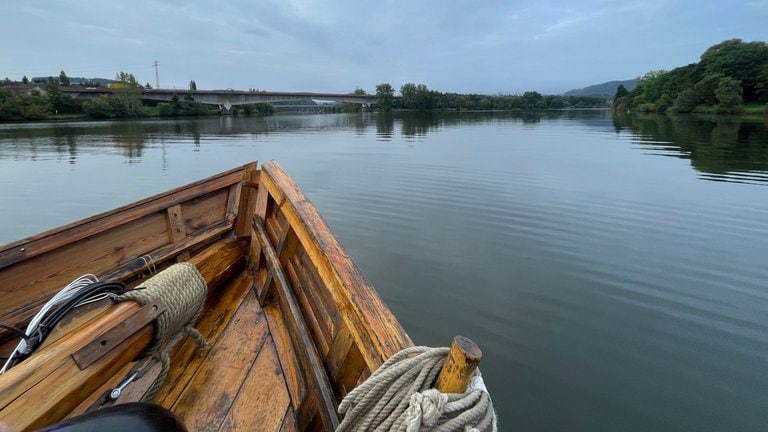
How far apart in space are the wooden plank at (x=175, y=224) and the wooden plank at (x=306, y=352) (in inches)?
31.2

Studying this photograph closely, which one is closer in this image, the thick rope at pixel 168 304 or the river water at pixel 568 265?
the thick rope at pixel 168 304

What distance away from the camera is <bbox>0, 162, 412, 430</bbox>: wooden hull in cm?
167

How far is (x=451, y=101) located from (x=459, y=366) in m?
112

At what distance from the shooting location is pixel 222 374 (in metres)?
2.51

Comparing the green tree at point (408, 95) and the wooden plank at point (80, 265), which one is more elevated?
the green tree at point (408, 95)

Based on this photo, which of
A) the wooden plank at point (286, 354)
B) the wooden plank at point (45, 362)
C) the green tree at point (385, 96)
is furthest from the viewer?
the green tree at point (385, 96)

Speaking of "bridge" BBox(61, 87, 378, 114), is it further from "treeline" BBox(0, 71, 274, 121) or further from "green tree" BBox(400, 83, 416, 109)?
"green tree" BBox(400, 83, 416, 109)

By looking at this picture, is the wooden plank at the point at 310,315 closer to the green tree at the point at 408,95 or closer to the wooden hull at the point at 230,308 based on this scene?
the wooden hull at the point at 230,308

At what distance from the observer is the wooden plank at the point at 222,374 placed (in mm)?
2178

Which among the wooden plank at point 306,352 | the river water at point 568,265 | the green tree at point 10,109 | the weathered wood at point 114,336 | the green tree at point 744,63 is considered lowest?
the river water at point 568,265

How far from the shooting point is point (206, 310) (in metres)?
3.39

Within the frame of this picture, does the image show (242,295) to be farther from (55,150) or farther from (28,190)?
(55,150)

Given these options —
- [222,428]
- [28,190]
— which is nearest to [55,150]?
[28,190]

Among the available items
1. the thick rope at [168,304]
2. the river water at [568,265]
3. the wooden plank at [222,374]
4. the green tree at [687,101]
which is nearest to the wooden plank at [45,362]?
the thick rope at [168,304]
